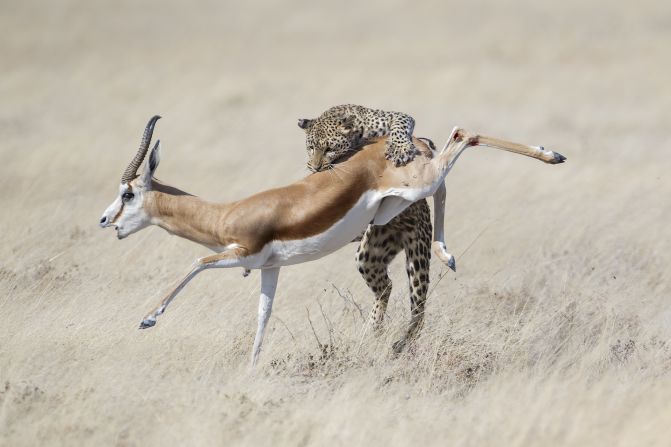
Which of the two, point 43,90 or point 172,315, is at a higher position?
point 43,90

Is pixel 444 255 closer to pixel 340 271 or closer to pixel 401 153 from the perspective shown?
pixel 401 153

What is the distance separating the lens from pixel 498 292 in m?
10.1

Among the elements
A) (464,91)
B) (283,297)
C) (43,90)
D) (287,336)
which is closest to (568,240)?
(283,297)

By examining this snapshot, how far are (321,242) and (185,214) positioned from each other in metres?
0.97

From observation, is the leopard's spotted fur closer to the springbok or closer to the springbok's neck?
the springbok

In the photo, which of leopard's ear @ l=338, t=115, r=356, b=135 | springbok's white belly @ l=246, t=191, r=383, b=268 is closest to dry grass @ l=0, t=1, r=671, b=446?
springbok's white belly @ l=246, t=191, r=383, b=268

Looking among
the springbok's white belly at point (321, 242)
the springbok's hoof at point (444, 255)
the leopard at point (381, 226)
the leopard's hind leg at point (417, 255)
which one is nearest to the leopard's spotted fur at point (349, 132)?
the leopard at point (381, 226)

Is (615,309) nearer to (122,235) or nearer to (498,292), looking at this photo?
(498,292)

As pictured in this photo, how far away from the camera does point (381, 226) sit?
342 inches

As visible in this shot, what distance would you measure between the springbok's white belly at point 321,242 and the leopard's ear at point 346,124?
2.86 feet

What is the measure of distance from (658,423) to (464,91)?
51.1 ft

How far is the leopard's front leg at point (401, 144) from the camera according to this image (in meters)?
7.75

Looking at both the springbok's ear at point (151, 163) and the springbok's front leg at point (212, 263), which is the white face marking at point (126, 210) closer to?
the springbok's ear at point (151, 163)

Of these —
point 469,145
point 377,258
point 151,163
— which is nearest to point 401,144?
point 469,145
